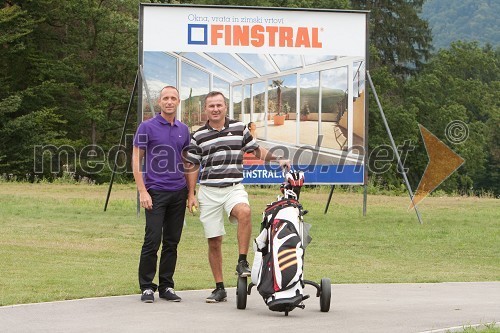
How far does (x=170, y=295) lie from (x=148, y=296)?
247mm

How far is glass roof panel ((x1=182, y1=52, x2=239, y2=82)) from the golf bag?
12556 mm

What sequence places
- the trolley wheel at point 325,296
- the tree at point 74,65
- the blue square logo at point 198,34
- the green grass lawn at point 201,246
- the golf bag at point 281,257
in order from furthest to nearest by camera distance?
the tree at point 74,65 < the blue square logo at point 198,34 < the green grass lawn at point 201,246 < the trolley wheel at point 325,296 < the golf bag at point 281,257

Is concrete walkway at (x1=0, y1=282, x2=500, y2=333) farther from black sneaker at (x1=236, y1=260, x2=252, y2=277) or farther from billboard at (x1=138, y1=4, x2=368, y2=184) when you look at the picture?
billboard at (x1=138, y1=4, x2=368, y2=184)

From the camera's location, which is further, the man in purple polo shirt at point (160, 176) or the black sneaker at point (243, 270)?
the man in purple polo shirt at point (160, 176)

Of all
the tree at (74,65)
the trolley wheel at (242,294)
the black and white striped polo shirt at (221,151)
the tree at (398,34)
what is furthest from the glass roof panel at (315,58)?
the tree at (398,34)

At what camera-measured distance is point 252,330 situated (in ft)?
29.0

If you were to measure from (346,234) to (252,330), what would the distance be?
11763 mm

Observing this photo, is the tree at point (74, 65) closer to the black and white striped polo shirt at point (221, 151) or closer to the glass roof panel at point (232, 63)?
the glass roof panel at point (232, 63)

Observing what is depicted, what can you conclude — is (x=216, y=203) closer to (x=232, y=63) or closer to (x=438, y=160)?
(x=232, y=63)

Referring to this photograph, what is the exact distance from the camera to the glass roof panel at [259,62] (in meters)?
22.7

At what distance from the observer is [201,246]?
1816cm

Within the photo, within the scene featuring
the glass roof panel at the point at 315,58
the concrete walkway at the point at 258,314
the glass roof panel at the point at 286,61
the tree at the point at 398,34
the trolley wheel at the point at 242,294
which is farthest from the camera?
A: the tree at the point at 398,34

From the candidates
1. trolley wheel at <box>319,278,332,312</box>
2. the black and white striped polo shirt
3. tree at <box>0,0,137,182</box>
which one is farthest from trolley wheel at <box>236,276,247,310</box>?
tree at <box>0,0,137,182</box>

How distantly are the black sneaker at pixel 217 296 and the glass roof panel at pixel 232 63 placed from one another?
1225cm
